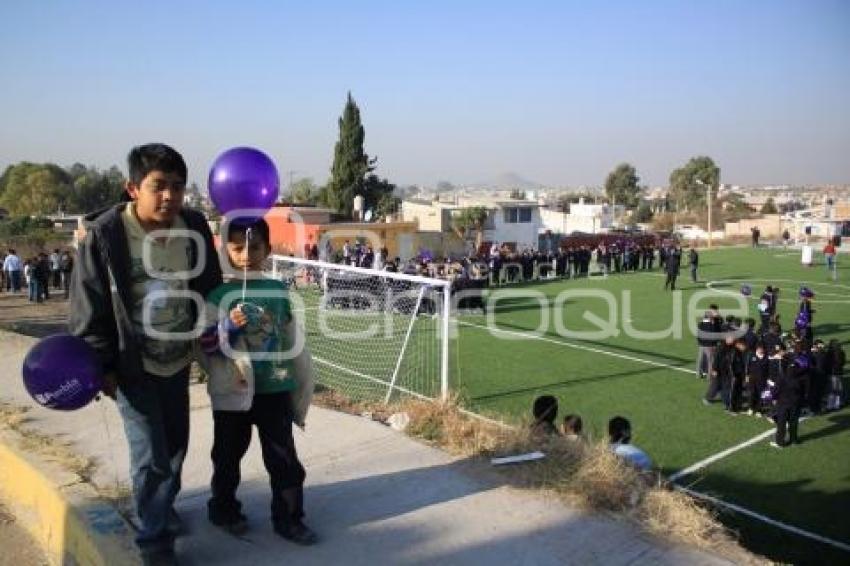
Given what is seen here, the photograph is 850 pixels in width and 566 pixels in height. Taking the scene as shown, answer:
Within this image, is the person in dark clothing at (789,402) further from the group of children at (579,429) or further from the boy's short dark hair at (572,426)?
the boy's short dark hair at (572,426)

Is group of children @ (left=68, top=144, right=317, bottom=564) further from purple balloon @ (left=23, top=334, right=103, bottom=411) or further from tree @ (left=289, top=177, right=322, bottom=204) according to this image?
tree @ (left=289, top=177, right=322, bottom=204)

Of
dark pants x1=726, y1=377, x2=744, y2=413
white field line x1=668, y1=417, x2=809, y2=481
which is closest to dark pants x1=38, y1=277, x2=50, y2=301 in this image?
dark pants x1=726, y1=377, x2=744, y2=413

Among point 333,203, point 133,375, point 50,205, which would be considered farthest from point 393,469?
point 50,205

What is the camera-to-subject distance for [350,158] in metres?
56.2

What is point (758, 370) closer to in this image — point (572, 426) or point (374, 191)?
point (572, 426)

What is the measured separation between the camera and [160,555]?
2.94 metres

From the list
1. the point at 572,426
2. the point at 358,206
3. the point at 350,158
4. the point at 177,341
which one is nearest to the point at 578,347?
the point at 572,426

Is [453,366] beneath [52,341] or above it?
beneath

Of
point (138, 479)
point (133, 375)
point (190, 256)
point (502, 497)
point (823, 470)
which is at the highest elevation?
point (190, 256)

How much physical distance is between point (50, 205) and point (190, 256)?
217 ft

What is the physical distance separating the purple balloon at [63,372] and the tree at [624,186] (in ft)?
339

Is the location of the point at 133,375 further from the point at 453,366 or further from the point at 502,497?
the point at 453,366

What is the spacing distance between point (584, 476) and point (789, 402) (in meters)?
5.87

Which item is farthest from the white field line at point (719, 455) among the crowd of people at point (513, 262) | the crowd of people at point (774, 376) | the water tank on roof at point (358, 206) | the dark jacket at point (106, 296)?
the water tank on roof at point (358, 206)
